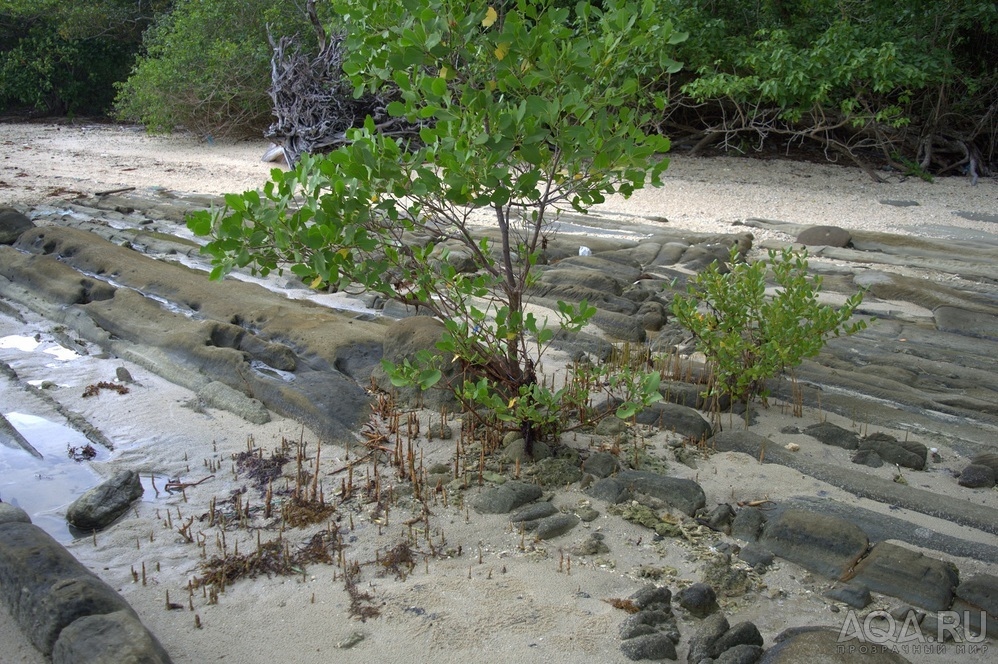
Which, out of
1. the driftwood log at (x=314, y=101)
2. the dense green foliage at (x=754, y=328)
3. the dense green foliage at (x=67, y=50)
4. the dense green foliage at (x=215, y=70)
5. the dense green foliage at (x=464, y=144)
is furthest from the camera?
the dense green foliage at (x=67, y=50)

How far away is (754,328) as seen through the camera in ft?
15.8

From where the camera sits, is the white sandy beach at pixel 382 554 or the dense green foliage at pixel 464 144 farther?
the dense green foliage at pixel 464 144

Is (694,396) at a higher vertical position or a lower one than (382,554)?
higher

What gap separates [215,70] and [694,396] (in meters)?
13.9

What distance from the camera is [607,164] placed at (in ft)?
12.4

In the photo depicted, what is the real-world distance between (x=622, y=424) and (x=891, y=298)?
11.4 feet

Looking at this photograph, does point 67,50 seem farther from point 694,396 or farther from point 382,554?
point 382,554

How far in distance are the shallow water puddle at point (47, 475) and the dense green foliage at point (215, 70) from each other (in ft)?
40.7

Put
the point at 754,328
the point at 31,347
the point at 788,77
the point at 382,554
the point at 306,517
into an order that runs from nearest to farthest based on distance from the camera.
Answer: the point at 382,554 < the point at 306,517 < the point at 754,328 < the point at 31,347 < the point at 788,77

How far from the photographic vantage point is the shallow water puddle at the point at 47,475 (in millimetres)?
4008

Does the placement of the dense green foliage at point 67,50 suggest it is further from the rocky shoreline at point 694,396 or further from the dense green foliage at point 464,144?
the dense green foliage at point 464,144

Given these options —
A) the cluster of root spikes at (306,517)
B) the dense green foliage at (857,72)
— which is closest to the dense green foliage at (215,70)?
the dense green foliage at (857,72)

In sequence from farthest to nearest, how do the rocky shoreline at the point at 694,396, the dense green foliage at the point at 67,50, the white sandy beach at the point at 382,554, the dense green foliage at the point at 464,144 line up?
1. the dense green foliage at the point at 67,50
2. the dense green foliage at the point at 464,144
3. the rocky shoreline at the point at 694,396
4. the white sandy beach at the point at 382,554

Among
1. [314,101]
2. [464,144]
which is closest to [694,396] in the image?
[464,144]
